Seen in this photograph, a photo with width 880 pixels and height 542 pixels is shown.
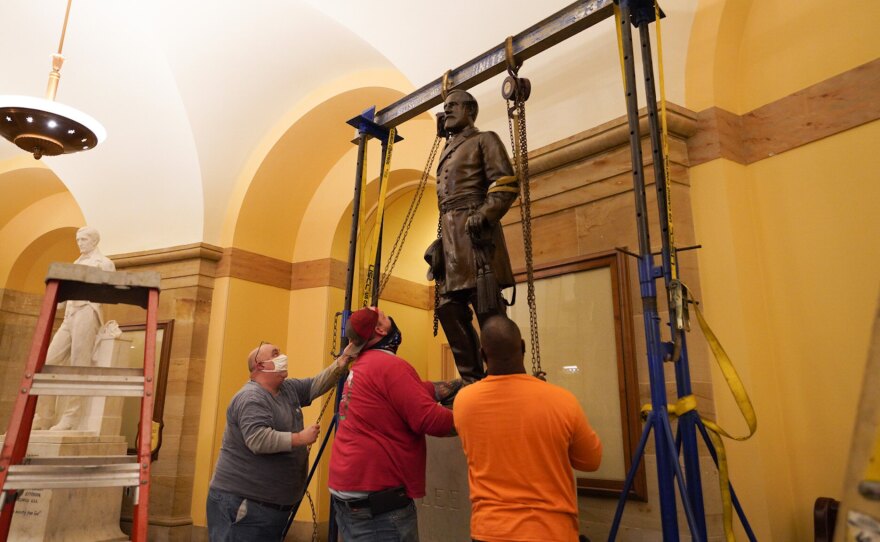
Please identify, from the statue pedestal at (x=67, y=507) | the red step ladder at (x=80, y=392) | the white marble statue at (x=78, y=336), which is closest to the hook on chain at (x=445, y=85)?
the red step ladder at (x=80, y=392)

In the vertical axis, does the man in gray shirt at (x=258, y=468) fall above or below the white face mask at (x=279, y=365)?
below

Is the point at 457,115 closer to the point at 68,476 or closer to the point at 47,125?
the point at 68,476

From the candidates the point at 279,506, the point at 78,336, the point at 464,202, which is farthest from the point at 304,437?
the point at 78,336

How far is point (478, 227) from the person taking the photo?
3.34m

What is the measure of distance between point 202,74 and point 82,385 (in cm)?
563

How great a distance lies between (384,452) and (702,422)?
133 centimetres

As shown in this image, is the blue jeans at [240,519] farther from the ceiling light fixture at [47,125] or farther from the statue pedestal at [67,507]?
the ceiling light fixture at [47,125]

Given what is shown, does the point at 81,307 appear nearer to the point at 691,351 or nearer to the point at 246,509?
the point at 246,509

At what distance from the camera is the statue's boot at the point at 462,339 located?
3.63m

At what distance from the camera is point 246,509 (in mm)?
3348

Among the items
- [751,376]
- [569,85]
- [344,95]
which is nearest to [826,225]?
[751,376]

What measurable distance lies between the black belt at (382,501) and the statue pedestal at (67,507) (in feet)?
12.9

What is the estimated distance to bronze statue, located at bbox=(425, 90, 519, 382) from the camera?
3.38 meters

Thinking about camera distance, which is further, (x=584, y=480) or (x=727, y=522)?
(x=584, y=480)
